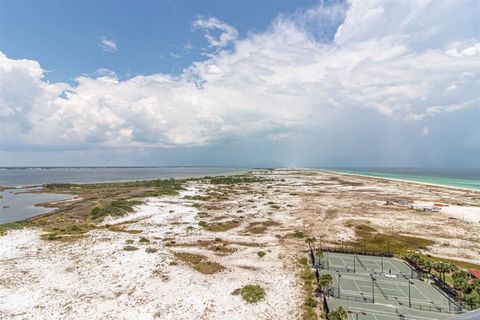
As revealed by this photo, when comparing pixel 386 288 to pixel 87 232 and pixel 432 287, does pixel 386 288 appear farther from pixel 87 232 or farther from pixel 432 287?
pixel 87 232

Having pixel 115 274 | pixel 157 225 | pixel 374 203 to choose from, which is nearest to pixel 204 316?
pixel 115 274

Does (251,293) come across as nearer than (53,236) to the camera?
Yes

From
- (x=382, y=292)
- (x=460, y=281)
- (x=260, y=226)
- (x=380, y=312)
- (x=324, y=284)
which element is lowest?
(x=380, y=312)

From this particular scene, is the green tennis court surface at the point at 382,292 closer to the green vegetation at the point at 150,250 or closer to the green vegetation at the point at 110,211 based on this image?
the green vegetation at the point at 150,250

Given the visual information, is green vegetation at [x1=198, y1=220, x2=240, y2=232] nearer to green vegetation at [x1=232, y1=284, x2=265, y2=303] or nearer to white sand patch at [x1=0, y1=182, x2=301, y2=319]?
white sand patch at [x1=0, y1=182, x2=301, y2=319]

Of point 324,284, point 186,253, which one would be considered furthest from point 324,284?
point 186,253

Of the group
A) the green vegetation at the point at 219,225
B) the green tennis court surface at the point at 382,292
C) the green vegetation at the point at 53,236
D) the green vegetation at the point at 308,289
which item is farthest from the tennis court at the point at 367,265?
the green vegetation at the point at 53,236

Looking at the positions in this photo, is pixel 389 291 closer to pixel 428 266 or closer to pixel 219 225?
pixel 428 266
